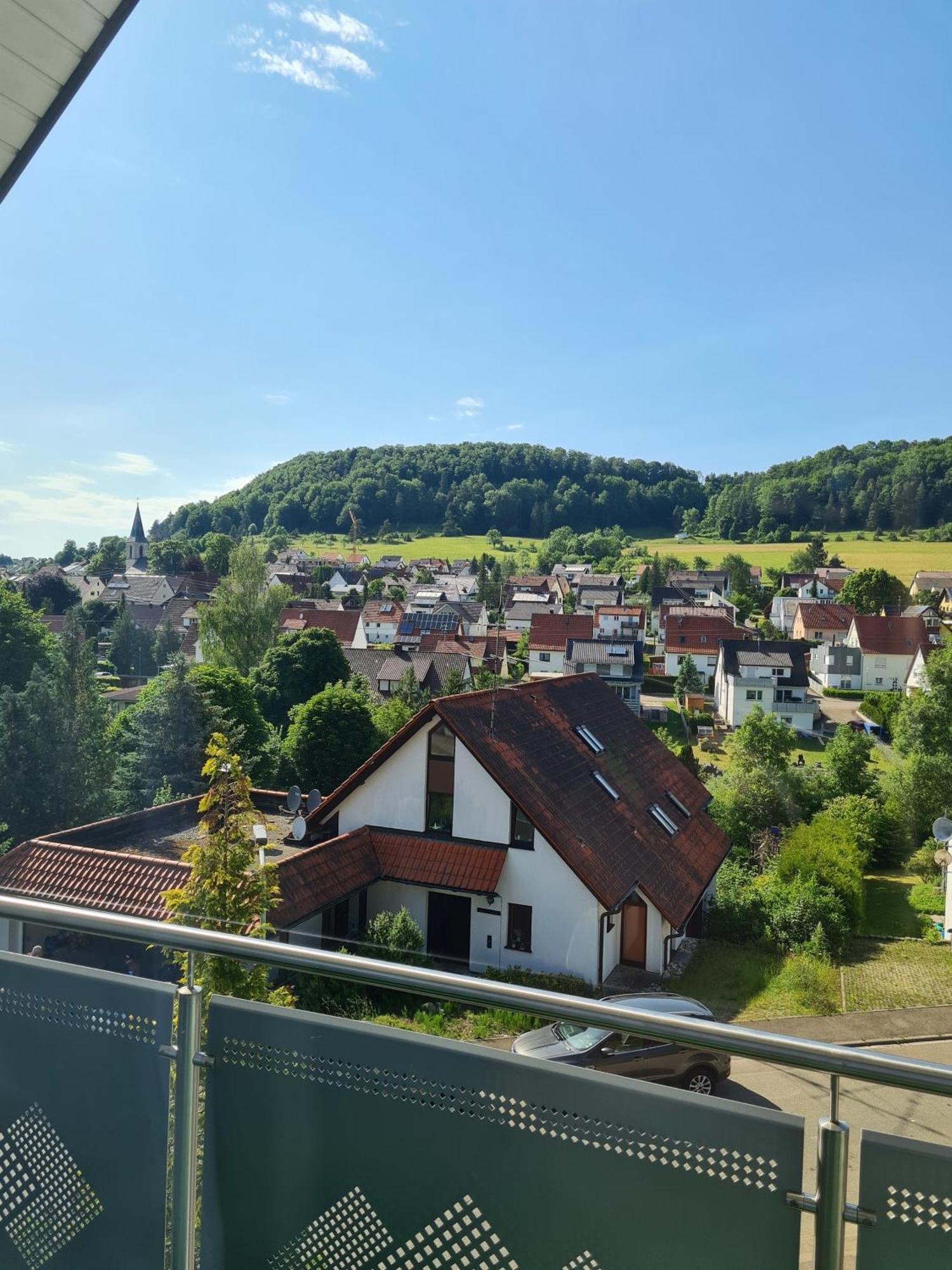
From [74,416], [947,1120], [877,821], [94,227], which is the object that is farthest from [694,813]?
[947,1120]

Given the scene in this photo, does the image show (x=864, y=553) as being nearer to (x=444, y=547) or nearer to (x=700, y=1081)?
(x=444, y=547)

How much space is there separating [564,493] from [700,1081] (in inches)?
920

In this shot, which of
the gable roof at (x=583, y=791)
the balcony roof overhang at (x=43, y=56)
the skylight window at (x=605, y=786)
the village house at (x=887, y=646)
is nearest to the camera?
the balcony roof overhang at (x=43, y=56)

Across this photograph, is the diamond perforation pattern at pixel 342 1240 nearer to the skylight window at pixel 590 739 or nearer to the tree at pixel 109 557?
the skylight window at pixel 590 739

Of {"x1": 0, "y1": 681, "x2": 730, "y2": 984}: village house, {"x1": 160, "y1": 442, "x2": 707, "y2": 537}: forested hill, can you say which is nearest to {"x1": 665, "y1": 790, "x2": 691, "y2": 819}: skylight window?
{"x1": 0, "y1": 681, "x2": 730, "y2": 984}: village house

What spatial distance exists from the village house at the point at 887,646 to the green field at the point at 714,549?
99 centimetres

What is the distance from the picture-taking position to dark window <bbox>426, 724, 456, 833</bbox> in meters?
5.62

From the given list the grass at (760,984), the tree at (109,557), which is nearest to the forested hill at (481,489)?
the tree at (109,557)

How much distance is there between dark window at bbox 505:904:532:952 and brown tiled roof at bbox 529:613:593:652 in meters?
12.3

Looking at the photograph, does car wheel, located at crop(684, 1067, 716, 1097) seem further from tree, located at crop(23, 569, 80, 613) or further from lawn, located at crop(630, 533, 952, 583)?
lawn, located at crop(630, 533, 952, 583)

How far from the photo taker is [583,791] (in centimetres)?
644

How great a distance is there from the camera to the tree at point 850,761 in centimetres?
913

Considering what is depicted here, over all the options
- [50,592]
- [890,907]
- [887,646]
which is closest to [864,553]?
[887,646]

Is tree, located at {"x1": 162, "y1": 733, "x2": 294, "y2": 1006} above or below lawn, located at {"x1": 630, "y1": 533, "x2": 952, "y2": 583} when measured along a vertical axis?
below
